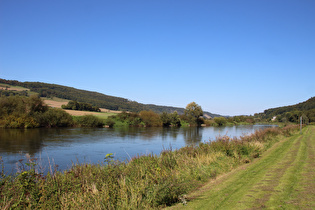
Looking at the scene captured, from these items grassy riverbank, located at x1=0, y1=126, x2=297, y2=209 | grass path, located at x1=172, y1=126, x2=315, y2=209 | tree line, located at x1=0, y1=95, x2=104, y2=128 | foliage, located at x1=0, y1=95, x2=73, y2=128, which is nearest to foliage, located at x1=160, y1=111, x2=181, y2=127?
tree line, located at x1=0, y1=95, x2=104, y2=128

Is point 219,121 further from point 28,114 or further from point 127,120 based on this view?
point 28,114

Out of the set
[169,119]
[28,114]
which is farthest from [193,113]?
[28,114]

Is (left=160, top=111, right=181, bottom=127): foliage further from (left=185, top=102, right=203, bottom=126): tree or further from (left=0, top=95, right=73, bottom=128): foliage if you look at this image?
(left=0, top=95, right=73, bottom=128): foliage

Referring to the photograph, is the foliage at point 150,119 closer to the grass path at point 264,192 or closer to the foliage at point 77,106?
the foliage at point 77,106

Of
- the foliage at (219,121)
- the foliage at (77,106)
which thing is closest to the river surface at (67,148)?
the foliage at (77,106)

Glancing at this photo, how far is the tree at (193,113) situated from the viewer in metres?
81.8

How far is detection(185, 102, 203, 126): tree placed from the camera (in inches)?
3219

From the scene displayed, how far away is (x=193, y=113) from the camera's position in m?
89.5

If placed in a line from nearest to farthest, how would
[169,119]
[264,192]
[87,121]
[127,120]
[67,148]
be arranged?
1. [264,192]
2. [67,148]
3. [87,121]
4. [127,120]
5. [169,119]

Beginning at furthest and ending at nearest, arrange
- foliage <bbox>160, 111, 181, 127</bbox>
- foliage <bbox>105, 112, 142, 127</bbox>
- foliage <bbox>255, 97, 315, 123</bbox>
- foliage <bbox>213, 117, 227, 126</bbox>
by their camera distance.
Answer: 1. foliage <bbox>213, 117, 227, 126</bbox>
2. foliage <bbox>160, 111, 181, 127</bbox>
3. foliage <bbox>255, 97, 315, 123</bbox>
4. foliage <bbox>105, 112, 142, 127</bbox>

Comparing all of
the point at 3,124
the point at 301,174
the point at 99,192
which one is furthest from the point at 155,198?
the point at 3,124

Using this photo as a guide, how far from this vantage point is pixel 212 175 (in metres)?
8.93

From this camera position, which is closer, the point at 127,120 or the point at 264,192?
the point at 264,192

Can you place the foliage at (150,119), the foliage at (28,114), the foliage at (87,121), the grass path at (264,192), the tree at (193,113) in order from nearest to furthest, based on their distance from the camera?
1. the grass path at (264,192)
2. the foliage at (28,114)
3. the foliage at (87,121)
4. the foliage at (150,119)
5. the tree at (193,113)
